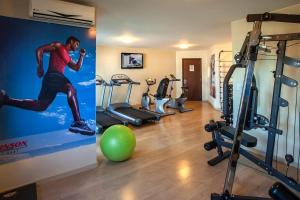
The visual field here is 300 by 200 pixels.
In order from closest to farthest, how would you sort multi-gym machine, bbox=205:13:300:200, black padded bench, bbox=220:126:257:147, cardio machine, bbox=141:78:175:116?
multi-gym machine, bbox=205:13:300:200 → black padded bench, bbox=220:126:257:147 → cardio machine, bbox=141:78:175:116

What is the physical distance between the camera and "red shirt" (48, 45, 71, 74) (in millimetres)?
2811

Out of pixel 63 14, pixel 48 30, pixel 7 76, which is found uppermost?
pixel 63 14

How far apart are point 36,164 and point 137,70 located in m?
6.29

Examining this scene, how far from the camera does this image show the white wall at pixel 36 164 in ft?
8.21

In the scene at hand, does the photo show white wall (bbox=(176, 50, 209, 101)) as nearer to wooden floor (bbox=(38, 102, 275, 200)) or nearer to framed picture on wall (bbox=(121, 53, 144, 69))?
framed picture on wall (bbox=(121, 53, 144, 69))

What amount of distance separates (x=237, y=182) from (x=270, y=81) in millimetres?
1662

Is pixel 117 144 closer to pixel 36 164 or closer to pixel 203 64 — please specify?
pixel 36 164

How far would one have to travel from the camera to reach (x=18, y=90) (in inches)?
101

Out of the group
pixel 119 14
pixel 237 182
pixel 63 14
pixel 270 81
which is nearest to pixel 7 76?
pixel 63 14

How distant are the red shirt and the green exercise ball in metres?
1.14

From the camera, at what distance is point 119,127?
3.45 meters

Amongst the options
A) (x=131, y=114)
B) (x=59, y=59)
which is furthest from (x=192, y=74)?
(x=59, y=59)

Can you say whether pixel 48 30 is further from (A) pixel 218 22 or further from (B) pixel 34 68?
(A) pixel 218 22

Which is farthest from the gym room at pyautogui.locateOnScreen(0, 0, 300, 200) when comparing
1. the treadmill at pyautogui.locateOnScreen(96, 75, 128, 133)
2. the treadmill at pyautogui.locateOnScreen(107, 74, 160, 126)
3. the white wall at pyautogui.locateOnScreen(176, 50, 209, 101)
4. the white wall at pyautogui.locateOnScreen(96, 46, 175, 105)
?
the white wall at pyautogui.locateOnScreen(176, 50, 209, 101)
